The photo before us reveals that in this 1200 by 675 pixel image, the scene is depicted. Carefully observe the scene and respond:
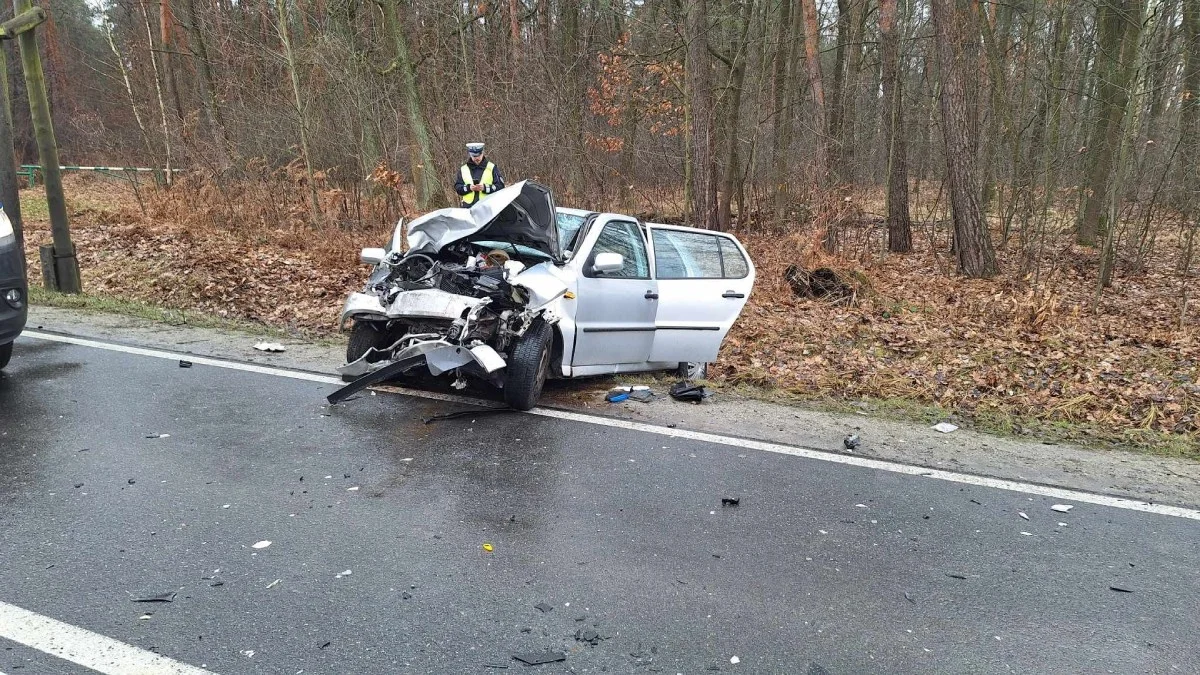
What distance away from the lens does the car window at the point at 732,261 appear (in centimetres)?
749

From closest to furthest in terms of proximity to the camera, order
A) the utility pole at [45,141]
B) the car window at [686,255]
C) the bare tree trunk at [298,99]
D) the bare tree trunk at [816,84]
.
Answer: the car window at [686,255]
the utility pole at [45,141]
the bare tree trunk at [298,99]
the bare tree trunk at [816,84]

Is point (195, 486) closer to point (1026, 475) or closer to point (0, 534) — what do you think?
point (0, 534)

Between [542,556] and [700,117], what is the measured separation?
Answer: 35.8ft

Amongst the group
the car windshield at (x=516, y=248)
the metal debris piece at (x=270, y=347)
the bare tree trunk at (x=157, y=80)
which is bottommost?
the metal debris piece at (x=270, y=347)

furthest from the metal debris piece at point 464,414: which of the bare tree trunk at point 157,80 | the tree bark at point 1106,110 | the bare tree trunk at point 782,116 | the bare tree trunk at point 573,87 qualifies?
the bare tree trunk at point 157,80

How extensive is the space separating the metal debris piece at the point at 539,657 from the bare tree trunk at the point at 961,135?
1187 centimetres

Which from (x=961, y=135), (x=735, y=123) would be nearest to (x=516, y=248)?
(x=961, y=135)

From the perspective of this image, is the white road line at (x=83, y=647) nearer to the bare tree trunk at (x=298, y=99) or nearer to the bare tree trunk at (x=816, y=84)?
the bare tree trunk at (x=298, y=99)

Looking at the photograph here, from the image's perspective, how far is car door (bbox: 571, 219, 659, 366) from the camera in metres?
6.33

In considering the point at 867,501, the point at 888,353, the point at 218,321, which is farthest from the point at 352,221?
the point at 867,501

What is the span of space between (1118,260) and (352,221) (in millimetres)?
13864

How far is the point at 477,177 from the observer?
1023 centimetres

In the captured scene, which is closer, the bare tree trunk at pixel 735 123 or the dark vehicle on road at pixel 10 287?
the dark vehicle on road at pixel 10 287

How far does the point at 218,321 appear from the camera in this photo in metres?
8.68
